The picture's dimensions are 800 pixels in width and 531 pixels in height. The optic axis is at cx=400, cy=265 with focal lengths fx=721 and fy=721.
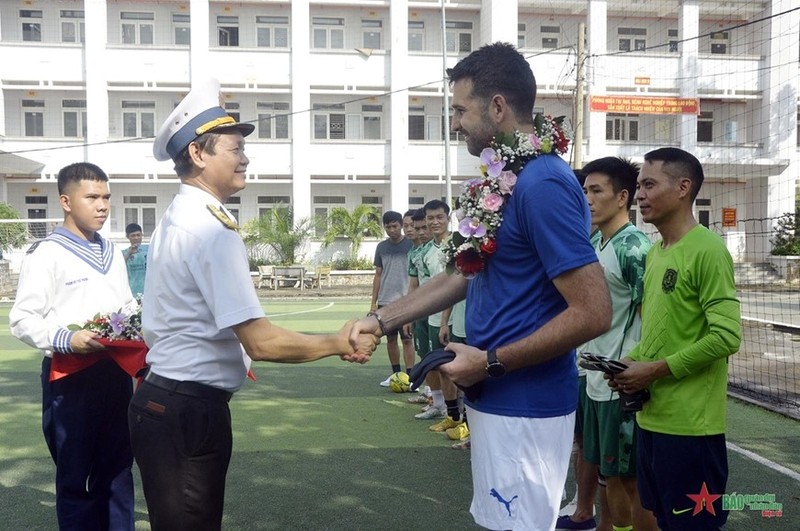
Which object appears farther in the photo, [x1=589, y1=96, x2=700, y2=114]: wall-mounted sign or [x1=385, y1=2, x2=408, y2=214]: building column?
[x1=385, y1=2, x2=408, y2=214]: building column

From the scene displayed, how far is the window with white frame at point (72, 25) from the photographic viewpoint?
29047 millimetres

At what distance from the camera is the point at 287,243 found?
25.7m

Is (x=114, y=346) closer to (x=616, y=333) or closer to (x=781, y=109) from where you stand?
(x=616, y=333)

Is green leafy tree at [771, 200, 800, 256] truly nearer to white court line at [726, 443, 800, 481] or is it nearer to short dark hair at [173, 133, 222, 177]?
white court line at [726, 443, 800, 481]

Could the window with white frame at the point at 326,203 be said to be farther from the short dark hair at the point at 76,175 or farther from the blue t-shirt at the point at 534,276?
the blue t-shirt at the point at 534,276

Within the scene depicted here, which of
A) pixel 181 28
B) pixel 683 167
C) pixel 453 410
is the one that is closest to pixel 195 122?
pixel 683 167

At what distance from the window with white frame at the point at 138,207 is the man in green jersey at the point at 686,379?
92.6 ft

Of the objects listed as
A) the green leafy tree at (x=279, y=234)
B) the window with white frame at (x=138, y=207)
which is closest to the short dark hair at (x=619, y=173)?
the green leafy tree at (x=279, y=234)

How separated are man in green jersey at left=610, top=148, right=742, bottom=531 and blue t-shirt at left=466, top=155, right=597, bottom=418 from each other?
0.91 m

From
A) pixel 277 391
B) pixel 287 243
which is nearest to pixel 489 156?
pixel 277 391

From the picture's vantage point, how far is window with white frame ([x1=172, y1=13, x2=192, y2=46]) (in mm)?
29578

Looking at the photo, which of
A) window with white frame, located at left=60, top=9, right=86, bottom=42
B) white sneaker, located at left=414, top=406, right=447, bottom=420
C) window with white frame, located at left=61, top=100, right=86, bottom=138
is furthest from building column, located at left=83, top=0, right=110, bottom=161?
white sneaker, located at left=414, top=406, right=447, bottom=420

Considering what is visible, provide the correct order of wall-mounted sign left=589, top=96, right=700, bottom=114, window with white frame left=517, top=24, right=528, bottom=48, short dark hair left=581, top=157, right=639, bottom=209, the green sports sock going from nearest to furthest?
short dark hair left=581, top=157, right=639, bottom=209 → the green sports sock → wall-mounted sign left=589, top=96, right=700, bottom=114 → window with white frame left=517, top=24, right=528, bottom=48

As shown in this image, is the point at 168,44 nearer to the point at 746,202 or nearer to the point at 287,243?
the point at 287,243
